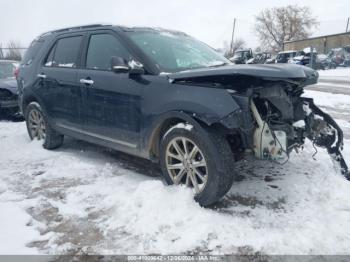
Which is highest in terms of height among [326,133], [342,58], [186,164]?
[342,58]

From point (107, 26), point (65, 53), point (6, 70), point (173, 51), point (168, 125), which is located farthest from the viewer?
point (6, 70)

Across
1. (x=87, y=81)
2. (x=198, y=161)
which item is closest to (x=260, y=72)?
(x=198, y=161)

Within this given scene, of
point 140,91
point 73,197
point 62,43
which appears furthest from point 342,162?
point 62,43

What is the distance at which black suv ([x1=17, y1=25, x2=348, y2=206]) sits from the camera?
345 centimetres

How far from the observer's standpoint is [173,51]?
14.7 ft

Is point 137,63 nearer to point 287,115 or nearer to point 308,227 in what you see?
point 287,115

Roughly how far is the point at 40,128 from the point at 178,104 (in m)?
3.29

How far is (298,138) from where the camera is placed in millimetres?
3920

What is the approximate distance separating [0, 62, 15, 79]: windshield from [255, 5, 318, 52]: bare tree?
4494cm

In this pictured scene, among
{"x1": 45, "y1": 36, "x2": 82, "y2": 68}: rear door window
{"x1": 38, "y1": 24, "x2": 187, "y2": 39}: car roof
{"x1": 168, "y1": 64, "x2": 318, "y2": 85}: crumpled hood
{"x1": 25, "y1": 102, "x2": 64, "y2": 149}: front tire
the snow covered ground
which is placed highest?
{"x1": 38, "y1": 24, "x2": 187, "y2": 39}: car roof

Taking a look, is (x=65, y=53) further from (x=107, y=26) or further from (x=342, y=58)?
(x=342, y=58)

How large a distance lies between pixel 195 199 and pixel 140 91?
1336 mm

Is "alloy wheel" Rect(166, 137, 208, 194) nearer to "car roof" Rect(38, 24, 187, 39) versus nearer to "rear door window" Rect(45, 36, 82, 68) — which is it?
"car roof" Rect(38, 24, 187, 39)

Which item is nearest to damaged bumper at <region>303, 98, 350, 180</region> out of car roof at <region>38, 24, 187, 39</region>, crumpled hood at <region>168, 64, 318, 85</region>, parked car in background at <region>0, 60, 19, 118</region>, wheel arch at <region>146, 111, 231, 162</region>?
crumpled hood at <region>168, 64, 318, 85</region>
